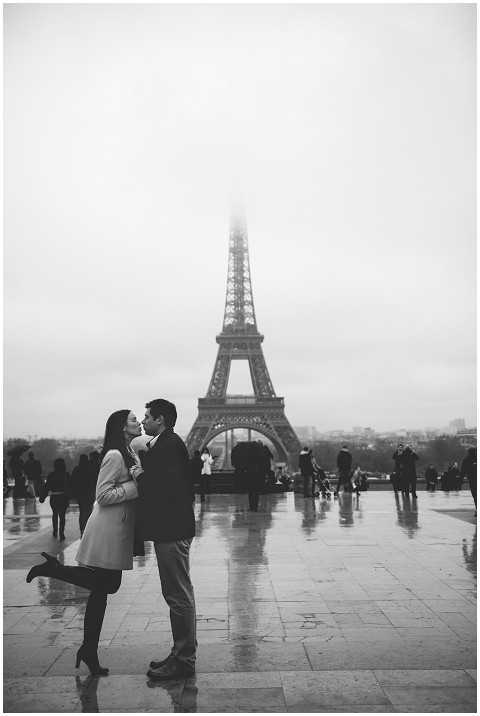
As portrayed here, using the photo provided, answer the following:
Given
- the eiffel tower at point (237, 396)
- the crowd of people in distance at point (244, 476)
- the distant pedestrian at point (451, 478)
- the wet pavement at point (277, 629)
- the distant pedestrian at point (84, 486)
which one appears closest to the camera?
the wet pavement at point (277, 629)

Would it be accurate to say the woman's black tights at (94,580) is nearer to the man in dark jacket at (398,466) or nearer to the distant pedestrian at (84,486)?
the distant pedestrian at (84,486)

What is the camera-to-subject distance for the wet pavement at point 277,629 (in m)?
4.82

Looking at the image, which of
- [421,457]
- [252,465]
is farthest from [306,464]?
[421,457]

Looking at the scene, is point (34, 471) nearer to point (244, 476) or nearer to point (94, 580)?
point (244, 476)

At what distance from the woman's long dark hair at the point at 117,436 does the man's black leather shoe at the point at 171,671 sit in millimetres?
1531

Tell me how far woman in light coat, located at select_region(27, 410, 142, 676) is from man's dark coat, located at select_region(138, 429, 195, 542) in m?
0.18

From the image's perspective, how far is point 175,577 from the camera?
538cm

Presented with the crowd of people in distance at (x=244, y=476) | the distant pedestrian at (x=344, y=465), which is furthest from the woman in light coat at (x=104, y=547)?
the distant pedestrian at (x=344, y=465)

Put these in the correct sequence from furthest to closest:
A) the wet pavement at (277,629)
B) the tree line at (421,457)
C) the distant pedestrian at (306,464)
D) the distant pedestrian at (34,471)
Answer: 1. the tree line at (421,457)
2. the distant pedestrian at (34,471)
3. the distant pedestrian at (306,464)
4. the wet pavement at (277,629)

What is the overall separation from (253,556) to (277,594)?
2.51 m

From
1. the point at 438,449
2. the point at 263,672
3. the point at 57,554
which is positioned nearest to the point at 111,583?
the point at 263,672

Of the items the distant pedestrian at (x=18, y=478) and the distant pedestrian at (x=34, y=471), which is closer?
the distant pedestrian at (x=18, y=478)

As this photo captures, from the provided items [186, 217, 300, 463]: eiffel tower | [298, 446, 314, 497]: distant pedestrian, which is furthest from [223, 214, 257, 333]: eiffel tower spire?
[298, 446, 314, 497]: distant pedestrian

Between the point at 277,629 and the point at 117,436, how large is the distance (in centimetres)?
245
